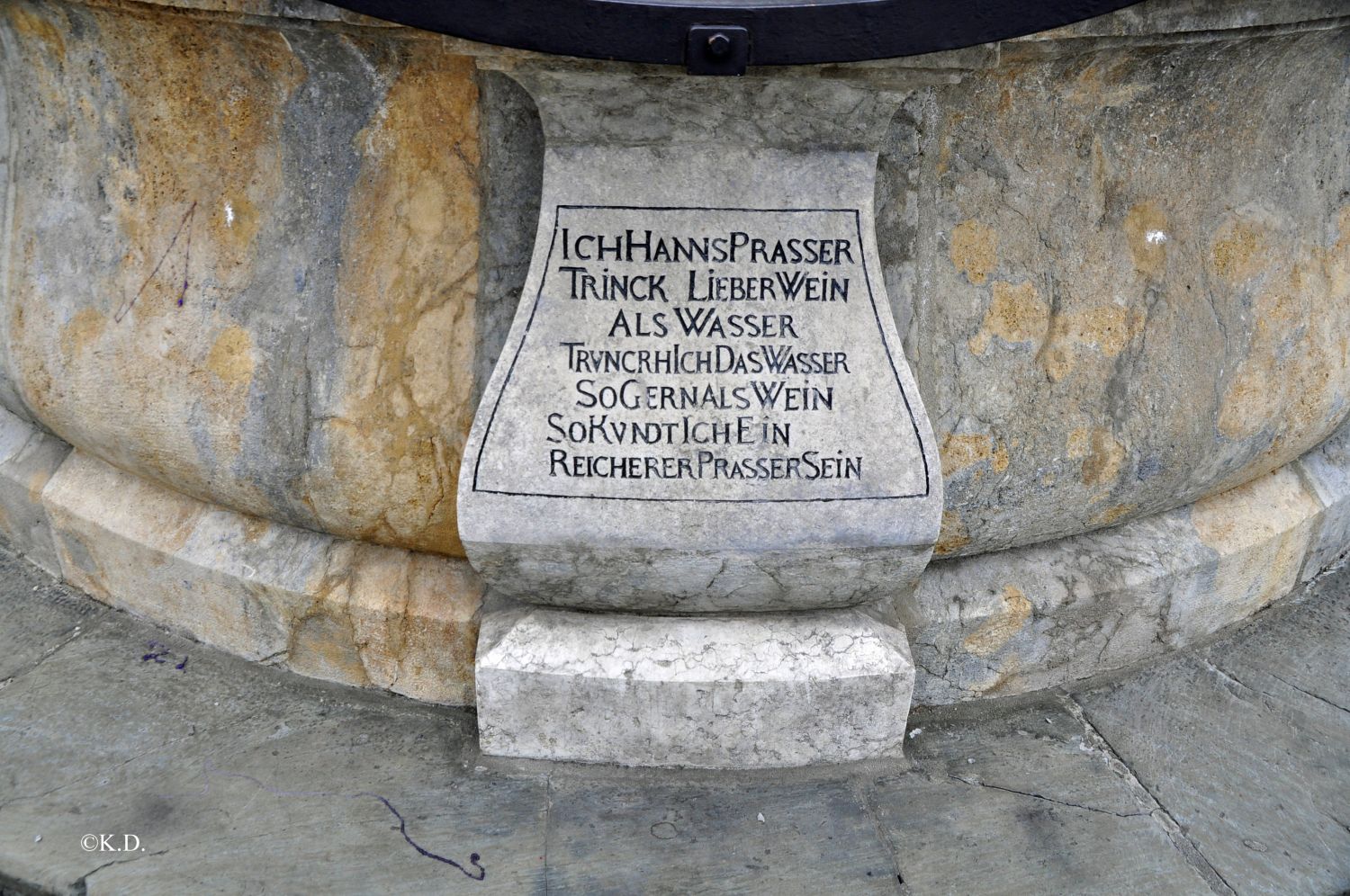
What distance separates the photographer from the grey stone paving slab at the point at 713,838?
170 cm

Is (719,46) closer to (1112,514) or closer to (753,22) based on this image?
(753,22)

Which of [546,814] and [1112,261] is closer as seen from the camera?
[546,814]

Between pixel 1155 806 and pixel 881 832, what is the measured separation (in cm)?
44

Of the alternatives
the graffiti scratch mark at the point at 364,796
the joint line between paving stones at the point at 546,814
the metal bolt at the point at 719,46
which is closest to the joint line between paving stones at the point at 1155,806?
the joint line between paving stones at the point at 546,814

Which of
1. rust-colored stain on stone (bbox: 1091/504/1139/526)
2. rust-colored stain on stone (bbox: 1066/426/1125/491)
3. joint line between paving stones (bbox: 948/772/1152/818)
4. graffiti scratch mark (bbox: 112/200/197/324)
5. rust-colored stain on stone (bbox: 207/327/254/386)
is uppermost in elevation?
graffiti scratch mark (bbox: 112/200/197/324)

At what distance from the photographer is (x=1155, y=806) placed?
1.85 metres

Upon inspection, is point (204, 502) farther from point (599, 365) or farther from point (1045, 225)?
point (1045, 225)

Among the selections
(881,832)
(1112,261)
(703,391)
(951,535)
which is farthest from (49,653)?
(1112,261)

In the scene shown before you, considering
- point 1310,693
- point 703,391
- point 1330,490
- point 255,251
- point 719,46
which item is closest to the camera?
point 719,46

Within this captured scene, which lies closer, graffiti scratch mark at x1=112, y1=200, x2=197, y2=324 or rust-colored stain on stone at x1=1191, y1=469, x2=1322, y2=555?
graffiti scratch mark at x1=112, y1=200, x2=197, y2=324

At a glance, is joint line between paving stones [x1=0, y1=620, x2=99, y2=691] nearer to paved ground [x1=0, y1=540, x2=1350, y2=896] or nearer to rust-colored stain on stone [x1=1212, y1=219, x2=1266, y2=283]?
paved ground [x1=0, y1=540, x2=1350, y2=896]

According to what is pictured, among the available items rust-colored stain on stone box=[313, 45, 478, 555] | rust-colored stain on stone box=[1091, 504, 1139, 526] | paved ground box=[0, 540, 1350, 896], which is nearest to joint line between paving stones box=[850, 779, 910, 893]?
paved ground box=[0, 540, 1350, 896]

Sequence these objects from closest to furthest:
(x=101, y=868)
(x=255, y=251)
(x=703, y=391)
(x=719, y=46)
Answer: (x=719, y=46) < (x=101, y=868) < (x=703, y=391) < (x=255, y=251)

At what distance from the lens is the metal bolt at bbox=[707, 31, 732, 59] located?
54.3 inches
